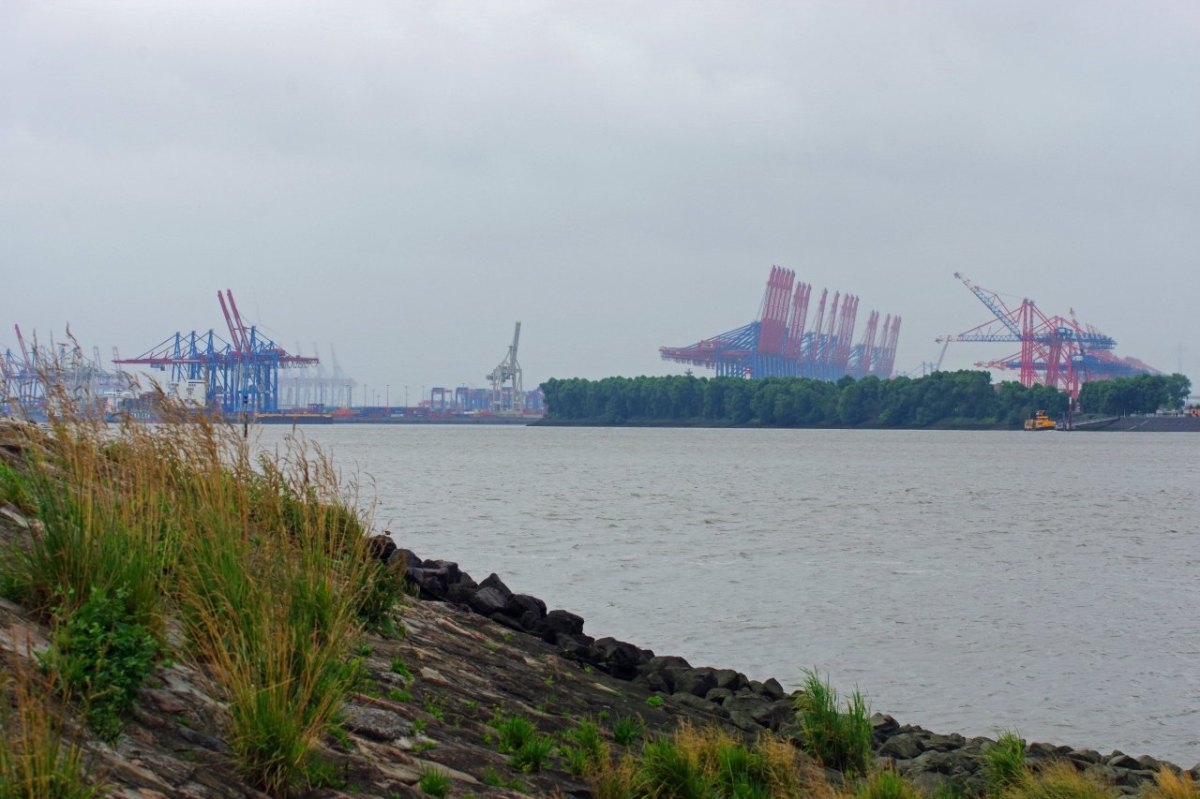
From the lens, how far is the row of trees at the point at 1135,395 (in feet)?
504

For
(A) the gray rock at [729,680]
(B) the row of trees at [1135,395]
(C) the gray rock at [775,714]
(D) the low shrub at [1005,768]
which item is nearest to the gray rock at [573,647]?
(A) the gray rock at [729,680]

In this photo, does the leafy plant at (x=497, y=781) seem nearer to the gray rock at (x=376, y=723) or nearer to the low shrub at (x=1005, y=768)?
the gray rock at (x=376, y=723)

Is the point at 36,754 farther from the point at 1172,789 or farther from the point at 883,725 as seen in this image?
the point at 883,725

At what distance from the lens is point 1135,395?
15475cm

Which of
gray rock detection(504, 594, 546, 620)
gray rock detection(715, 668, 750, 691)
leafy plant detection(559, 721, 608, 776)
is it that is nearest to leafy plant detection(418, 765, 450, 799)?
leafy plant detection(559, 721, 608, 776)

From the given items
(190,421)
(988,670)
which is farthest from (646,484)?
(190,421)

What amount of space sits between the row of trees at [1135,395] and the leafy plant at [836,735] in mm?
155204

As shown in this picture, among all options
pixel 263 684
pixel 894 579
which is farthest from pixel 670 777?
pixel 894 579

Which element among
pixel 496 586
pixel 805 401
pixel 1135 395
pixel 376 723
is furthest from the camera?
pixel 805 401

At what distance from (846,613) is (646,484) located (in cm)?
3864

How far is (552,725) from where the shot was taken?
8.68m

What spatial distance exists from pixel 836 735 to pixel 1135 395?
517ft

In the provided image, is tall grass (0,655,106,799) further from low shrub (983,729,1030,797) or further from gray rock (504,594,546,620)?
gray rock (504,594,546,620)

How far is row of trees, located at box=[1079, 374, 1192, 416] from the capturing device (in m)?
154
